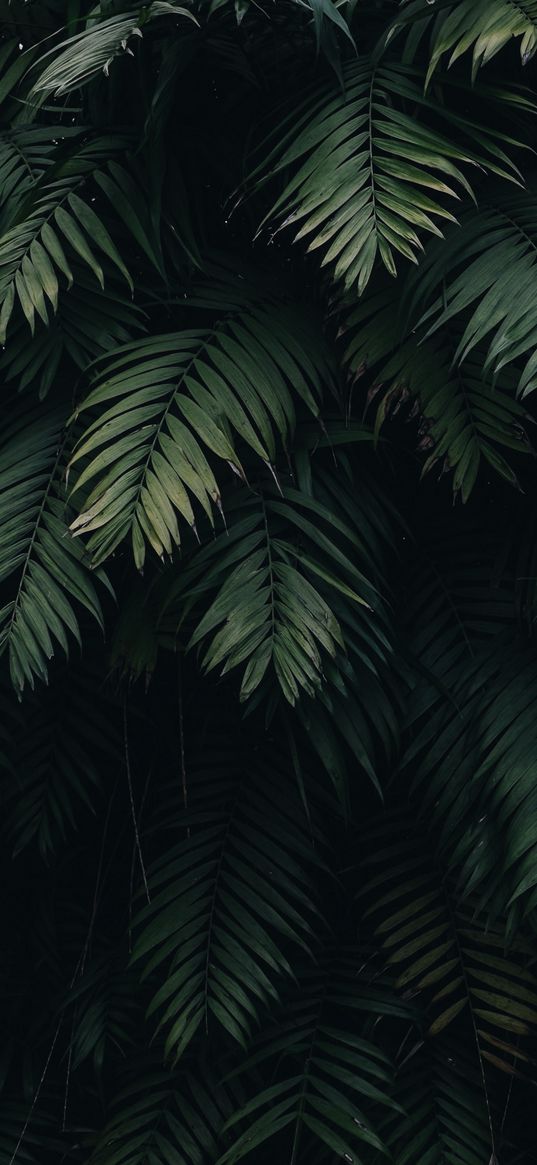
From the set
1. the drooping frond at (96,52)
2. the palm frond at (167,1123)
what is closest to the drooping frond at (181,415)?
the drooping frond at (96,52)

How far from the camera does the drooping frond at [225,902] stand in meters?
1.16

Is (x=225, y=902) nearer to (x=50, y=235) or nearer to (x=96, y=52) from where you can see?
(x=50, y=235)

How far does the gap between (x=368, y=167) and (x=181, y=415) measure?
0.29 m

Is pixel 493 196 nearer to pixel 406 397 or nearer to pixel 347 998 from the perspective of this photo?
pixel 406 397

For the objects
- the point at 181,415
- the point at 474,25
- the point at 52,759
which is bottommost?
the point at 52,759

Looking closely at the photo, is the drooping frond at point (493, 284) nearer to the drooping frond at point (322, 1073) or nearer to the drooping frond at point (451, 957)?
the drooping frond at point (451, 957)

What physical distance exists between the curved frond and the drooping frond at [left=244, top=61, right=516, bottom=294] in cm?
34

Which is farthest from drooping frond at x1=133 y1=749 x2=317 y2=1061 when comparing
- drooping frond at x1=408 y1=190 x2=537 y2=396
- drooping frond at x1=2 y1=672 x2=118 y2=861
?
drooping frond at x1=408 y1=190 x2=537 y2=396

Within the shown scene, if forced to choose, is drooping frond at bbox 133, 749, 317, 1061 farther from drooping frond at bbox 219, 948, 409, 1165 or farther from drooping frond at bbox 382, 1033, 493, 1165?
drooping frond at bbox 382, 1033, 493, 1165

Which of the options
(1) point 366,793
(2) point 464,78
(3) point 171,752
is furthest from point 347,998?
(2) point 464,78

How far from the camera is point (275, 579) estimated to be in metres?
1.10

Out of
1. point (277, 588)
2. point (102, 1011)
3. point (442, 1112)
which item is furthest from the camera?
point (102, 1011)

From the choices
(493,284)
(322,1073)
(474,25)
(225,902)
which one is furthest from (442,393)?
(322,1073)

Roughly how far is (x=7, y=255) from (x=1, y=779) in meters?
0.61
